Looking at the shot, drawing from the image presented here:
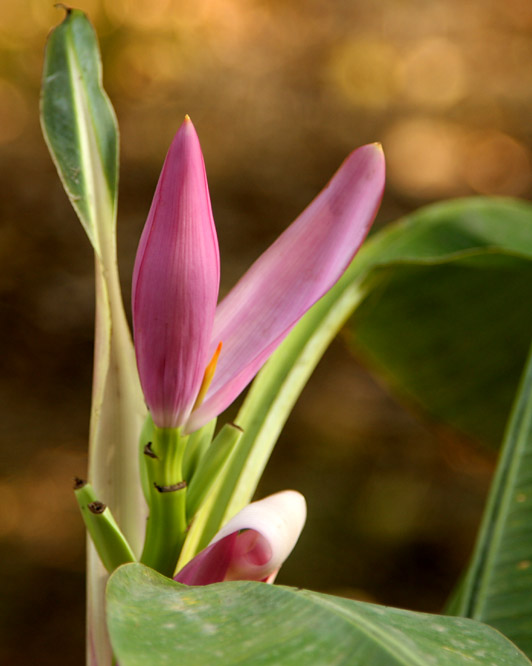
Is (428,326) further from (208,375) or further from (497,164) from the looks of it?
(497,164)

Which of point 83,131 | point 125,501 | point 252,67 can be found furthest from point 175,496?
point 252,67

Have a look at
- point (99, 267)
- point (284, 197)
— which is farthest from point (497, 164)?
point (99, 267)

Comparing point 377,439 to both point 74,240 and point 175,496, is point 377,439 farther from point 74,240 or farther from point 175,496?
point 175,496

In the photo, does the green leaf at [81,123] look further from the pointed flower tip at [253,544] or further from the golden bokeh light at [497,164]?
the golden bokeh light at [497,164]

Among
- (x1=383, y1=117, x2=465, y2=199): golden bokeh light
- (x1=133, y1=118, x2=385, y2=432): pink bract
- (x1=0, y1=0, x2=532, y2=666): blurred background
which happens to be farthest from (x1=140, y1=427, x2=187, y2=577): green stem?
(x1=383, y1=117, x2=465, y2=199): golden bokeh light

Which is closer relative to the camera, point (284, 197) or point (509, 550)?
point (509, 550)
